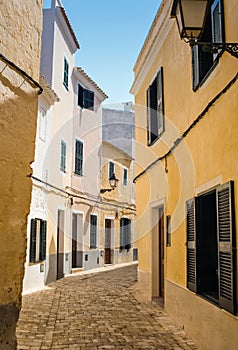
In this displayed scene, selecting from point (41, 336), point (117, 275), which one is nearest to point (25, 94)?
point (41, 336)

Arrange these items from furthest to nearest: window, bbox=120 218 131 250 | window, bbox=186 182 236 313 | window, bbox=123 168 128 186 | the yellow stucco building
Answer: window, bbox=123 168 128 186, window, bbox=120 218 131 250, window, bbox=186 182 236 313, the yellow stucco building

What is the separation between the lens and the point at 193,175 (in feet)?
21.0

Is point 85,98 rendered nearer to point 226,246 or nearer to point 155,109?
point 155,109

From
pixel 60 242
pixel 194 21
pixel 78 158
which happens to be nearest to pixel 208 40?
pixel 194 21

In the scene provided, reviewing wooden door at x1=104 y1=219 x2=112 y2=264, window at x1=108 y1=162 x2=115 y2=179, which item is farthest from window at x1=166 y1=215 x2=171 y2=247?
wooden door at x1=104 y1=219 x2=112 y2=264

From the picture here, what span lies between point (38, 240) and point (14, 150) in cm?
836

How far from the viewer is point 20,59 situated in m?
4.32

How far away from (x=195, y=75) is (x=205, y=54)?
13.4 inches

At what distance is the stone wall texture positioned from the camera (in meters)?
3.90

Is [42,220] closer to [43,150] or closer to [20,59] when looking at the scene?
[43,150]

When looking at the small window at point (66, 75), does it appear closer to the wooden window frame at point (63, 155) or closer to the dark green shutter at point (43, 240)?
the wooden window frame at point (63, 155)

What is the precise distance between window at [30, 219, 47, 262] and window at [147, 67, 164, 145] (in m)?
4.26

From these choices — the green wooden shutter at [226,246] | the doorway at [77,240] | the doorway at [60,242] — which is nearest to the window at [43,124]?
the doorway at [60,242]

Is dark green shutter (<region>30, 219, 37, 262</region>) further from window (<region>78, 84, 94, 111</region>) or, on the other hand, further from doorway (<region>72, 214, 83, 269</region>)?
window (<region>78, 84, 94, 111</region>)
